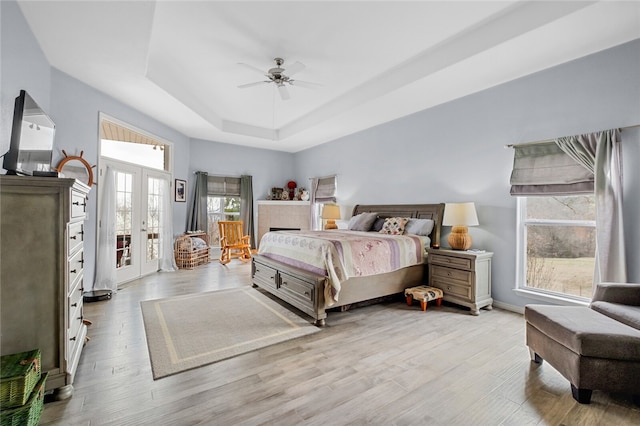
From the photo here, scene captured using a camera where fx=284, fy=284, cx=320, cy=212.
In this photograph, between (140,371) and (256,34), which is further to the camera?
(256,34)

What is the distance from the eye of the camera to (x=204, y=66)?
12.2 ft

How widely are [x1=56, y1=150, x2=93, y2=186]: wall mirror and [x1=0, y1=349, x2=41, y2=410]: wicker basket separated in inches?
111

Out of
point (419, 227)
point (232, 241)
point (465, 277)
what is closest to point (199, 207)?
point (232, 241)

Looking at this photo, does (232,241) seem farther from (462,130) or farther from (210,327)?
(462,130)

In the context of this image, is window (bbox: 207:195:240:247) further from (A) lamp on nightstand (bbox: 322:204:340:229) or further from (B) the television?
(B) the television

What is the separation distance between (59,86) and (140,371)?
358cm

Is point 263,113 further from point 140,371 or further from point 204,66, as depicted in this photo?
point 140,371

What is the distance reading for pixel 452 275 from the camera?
3.60 m

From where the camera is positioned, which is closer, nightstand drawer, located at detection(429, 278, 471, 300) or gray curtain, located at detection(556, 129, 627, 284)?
gray curtain, located at detection(556, 129, 627, 284)

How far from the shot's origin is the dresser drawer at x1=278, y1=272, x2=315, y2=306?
10.2 feet

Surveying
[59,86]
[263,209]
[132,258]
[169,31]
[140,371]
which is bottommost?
[140,371]

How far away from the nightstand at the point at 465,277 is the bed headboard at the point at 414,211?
389mm

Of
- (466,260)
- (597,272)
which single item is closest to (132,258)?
(466,260)

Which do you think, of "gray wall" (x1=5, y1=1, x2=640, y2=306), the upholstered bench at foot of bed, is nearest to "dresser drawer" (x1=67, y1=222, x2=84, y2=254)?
"gray wall" (x1=5, y1=1, x2=640, y2=306)
